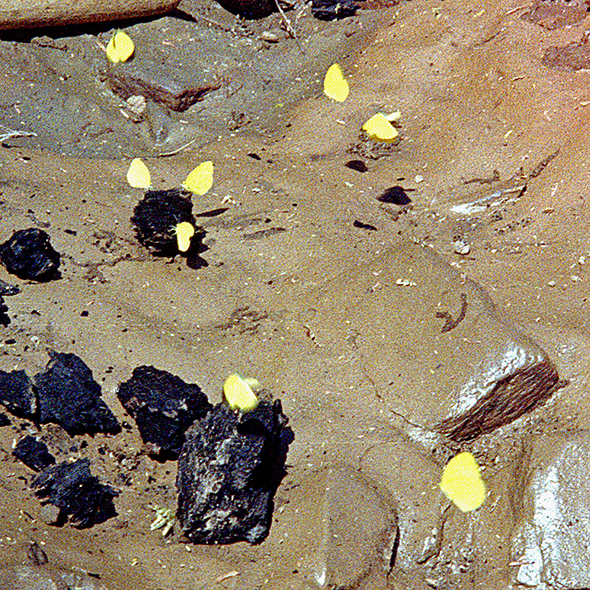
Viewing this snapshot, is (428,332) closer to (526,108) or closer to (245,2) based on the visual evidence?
(526,108)

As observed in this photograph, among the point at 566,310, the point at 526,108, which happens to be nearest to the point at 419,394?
the point at 566,310

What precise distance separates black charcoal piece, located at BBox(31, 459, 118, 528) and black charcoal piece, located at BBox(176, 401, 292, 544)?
0.86ft

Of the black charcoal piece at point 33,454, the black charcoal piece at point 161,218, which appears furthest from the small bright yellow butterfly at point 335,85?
the black charcoal piece at point 33,454

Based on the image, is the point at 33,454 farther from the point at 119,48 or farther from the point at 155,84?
the point at 119,48

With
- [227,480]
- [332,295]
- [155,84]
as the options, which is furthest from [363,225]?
[155,84]

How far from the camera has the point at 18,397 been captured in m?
2.27

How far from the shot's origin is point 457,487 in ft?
7.41

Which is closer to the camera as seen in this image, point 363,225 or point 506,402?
point 506,402

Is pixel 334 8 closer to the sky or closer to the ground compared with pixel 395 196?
closer to the sky

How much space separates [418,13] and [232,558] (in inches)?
143

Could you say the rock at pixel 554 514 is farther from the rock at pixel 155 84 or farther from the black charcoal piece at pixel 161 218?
the rock at pixel 155 84

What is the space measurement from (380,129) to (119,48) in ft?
6.15

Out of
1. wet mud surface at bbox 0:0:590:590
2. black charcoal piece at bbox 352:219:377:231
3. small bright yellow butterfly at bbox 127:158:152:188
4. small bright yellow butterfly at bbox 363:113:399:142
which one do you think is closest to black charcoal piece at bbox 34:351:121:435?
wet mud surface at bbox 0:0:590:590

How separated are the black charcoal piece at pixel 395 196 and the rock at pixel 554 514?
58.8 inches
